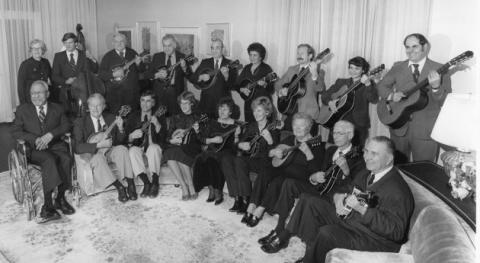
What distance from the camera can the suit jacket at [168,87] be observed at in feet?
17.6

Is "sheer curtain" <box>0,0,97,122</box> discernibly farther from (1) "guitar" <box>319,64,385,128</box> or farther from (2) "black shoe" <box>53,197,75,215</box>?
(1) "guitar" <box>319,64,385,128</box>

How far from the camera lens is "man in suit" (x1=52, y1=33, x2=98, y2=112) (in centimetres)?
554

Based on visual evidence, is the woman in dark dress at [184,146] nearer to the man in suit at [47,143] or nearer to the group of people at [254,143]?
the group of people at [254,143]

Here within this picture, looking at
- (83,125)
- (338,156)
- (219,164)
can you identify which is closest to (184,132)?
(219,164)

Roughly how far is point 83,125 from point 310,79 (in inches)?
92.3

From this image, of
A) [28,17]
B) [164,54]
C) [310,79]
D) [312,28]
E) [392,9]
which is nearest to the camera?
[392,9]

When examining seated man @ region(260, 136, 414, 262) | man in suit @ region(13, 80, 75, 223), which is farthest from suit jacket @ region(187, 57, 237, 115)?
seated man @ region(260, 136, 414, 262)

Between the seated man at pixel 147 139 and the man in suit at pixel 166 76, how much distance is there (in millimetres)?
697

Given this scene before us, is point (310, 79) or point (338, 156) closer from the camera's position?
point (338, 156)

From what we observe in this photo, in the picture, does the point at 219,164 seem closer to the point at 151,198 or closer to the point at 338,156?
the point at 151,198

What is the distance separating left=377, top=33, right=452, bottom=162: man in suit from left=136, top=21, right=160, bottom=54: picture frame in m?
4.20

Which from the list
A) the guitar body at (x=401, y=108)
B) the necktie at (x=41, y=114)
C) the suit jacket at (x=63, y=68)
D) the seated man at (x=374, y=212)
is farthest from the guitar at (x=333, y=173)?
the suit jacket at (x=63, y=68)

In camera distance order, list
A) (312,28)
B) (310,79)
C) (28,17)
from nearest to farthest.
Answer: (310,79)
(312,28)
(28,17)

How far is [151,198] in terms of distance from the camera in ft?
14.7
